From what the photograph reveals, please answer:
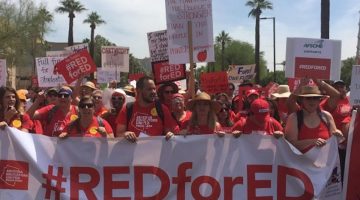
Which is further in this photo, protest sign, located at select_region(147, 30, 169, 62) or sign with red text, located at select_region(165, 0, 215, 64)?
protest sign, located at select_region(147, 30, 169, 62)

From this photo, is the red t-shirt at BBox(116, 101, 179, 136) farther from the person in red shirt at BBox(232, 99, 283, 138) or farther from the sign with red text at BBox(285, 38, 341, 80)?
the sign with red text at BBox(285, 38, 341, 80)

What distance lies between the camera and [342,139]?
5535 mm

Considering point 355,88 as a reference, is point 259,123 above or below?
below

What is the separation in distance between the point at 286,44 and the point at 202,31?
3.93ft

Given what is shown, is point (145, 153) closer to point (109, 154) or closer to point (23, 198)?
point (109, 154)

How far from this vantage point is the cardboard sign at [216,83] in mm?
10297

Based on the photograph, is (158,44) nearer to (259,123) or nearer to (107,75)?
(259,123)

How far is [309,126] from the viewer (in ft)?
18.5

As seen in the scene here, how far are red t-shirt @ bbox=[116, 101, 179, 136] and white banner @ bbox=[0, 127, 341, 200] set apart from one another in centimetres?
35

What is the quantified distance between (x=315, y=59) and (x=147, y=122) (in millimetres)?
2305

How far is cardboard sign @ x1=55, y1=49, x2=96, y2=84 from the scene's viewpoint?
948 centimetres

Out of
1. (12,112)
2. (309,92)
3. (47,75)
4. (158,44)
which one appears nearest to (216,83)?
(158,44)

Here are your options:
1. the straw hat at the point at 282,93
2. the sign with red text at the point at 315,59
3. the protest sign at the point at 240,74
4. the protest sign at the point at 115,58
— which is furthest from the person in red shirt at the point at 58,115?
the protest sign at the point at 240,74

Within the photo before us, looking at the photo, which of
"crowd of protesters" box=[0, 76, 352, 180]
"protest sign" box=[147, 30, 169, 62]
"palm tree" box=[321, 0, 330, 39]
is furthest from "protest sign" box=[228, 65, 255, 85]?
"crowd of protesters" box=[0, 76, 352, 180]
